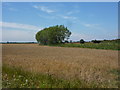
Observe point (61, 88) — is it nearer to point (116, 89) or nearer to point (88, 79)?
point (88, 79)

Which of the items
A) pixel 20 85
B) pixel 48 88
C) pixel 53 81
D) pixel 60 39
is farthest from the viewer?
pixel 60 39

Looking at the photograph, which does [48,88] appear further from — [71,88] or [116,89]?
[116,89]

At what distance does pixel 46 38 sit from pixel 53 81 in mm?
70904

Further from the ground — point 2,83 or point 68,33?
point 68,33

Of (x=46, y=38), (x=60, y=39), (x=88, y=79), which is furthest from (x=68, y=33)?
(x=88, y=79)

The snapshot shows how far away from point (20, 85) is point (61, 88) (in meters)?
1.19

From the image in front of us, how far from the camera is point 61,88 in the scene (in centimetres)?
342

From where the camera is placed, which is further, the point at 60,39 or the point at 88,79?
the point at 60,39

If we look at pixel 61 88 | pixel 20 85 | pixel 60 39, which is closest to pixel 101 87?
pixel 61 88

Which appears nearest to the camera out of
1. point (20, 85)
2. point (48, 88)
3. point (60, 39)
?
point (48, 88)

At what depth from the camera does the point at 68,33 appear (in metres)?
73.1

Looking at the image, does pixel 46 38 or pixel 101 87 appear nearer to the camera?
pixel 101 87

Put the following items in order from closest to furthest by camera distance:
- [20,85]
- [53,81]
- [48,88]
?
[48,88], [20,85], [53,81]

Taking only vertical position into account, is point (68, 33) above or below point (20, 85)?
above
